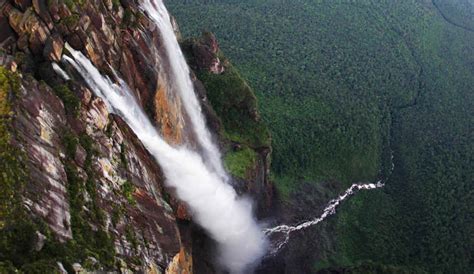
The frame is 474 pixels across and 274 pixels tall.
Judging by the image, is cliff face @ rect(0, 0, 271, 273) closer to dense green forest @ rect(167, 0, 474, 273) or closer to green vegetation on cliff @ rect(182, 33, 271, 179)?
green vegetation on cliff @ rect(182, 33, 271, 179)

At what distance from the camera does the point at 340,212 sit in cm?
7538

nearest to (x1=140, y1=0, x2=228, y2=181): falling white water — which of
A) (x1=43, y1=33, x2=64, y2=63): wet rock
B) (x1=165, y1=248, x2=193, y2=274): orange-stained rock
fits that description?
(x1=165, y1=248, x2=193, y2=274): orange-stained rock

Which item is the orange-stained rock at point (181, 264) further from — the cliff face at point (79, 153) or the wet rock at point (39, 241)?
the wet rock at point (39, 241)

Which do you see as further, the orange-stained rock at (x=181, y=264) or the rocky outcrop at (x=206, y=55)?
the rocky outcrop at (x=206, y=55)

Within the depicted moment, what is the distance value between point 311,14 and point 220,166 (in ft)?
241

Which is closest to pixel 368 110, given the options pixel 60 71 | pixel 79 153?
pixel 60 71

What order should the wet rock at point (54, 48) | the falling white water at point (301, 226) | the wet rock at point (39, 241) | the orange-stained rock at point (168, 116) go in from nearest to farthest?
the wet rock at point (39, 241) < the wet rock at point (54, 48) < the orange-stained rock at point (168, 116) < the falling white water at point (301, 226)

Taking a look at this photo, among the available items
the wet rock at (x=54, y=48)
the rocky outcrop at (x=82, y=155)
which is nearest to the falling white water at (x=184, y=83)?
the rocky outcrop at (x=82, y=155)

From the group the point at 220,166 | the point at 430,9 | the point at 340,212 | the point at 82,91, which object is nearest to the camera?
the point at 82,91

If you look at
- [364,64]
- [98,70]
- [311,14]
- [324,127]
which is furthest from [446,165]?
[98,70]

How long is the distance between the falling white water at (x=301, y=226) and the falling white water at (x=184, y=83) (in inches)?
459

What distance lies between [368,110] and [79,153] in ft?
239

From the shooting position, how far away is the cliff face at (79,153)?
2586cm

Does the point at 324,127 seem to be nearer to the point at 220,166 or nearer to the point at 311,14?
the point at 220,166
